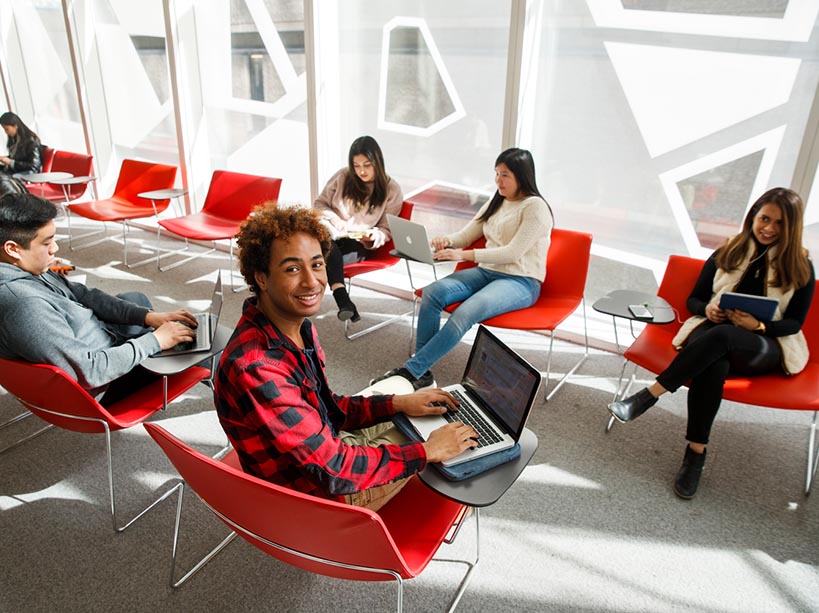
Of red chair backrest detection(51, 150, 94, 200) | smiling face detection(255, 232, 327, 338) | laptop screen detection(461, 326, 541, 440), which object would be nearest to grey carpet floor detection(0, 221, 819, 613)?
laptop screen detection(461, 326, 541, 440)

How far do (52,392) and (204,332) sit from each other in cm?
63

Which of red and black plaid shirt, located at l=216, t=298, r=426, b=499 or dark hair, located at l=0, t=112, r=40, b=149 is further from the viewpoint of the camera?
dark hair, located at l=0, t=112, r=40, b=149

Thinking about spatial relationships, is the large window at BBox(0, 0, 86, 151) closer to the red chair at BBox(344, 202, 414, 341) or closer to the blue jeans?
the red chair at BBox(344, 202, 414, 341)

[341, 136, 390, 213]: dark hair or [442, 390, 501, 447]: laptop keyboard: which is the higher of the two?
[341, 136, 390, 213]: dark hair

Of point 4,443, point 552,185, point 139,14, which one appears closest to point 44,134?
point 139,14

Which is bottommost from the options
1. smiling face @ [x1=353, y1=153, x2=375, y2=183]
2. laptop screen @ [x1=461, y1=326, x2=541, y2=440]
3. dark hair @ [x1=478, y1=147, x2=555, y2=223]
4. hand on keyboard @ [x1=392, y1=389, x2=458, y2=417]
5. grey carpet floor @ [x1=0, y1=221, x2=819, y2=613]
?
grey carpet floor @ [x1=0, y1=221, x2=819, y2=613]

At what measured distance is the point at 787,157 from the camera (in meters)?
3.03

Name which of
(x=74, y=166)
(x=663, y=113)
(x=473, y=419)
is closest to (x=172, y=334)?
(x=473, y=419)

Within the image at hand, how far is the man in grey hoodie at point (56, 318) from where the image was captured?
6.40 ft

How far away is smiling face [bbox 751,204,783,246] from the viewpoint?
8.03ft

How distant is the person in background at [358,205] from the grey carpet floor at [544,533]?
1.38 m

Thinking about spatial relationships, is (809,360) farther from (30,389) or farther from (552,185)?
(30,389)

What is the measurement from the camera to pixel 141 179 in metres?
5.37

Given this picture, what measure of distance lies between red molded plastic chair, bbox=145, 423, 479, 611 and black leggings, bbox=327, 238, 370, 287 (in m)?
2.27
